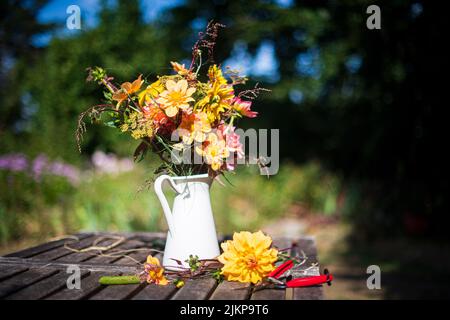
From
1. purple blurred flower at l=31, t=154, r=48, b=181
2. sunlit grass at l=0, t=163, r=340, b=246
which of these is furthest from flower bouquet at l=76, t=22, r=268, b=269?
purple blurred flower at l=31, t=154, r=48, b=181

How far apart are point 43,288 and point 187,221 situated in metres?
0.46

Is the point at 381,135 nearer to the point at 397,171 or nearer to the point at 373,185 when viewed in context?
the point at 397,171

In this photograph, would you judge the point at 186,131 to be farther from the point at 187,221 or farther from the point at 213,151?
the point at 187,221

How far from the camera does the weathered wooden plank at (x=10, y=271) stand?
1.42m

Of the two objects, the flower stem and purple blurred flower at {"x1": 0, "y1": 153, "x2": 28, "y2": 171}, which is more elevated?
purple blurred flower at {"x1": 0, "y1": 153, "x2": 28, "y2": 171}

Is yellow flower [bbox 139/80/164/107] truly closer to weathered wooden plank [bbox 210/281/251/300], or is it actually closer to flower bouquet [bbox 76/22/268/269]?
flower bouquet [bbox 76/22/268/269]

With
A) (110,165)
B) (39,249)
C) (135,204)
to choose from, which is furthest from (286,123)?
(39,249)

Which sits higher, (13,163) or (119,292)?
(13,163)

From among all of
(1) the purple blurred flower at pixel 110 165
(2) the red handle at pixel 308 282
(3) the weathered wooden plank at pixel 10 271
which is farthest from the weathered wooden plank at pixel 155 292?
A: (1) the purple blurred flower at pixel 110 165

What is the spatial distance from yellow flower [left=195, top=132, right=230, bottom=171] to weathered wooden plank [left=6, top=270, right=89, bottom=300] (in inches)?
20.9

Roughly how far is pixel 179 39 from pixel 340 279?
7.21 meters

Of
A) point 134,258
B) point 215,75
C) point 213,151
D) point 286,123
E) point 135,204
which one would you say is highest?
point 286,123

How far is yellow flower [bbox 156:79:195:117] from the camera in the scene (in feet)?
4.50

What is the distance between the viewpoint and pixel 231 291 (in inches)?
49.8
